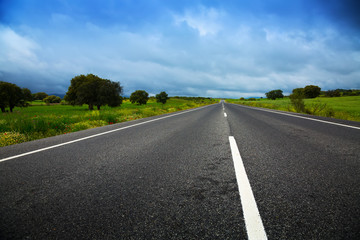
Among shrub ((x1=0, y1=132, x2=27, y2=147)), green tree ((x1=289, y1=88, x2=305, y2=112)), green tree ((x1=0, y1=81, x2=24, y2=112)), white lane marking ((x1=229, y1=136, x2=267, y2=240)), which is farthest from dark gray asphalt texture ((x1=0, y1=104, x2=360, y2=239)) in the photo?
green tree ((x1=0, y1=81, x2=24, y2=112))

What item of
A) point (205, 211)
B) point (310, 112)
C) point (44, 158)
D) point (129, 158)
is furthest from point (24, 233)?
point (310, 112)

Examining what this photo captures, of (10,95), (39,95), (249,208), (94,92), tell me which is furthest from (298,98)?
(39,95)

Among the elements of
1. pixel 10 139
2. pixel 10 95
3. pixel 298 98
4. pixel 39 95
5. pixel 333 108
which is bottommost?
pixel 10 139

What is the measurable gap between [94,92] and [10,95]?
14.9 metres

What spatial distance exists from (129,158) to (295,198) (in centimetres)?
266

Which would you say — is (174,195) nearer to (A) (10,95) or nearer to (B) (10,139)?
(B) (10,139)

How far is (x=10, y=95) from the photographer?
1166 inches

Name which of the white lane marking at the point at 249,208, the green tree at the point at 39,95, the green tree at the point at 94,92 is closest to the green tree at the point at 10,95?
the green tree at the point at 94,92

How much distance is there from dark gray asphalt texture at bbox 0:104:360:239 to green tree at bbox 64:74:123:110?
3073 centimetres

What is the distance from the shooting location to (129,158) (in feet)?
10.2

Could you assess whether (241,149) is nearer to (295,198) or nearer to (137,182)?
(295,198)

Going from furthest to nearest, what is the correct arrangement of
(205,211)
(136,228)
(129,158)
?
1. (129,158)
2. (205,211)
3. (136,228)

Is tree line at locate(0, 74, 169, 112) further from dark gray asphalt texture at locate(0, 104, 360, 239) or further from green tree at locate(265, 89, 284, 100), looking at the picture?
green tree at locate(265, 89, 284, 100)

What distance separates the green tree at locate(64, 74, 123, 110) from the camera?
30.8m
